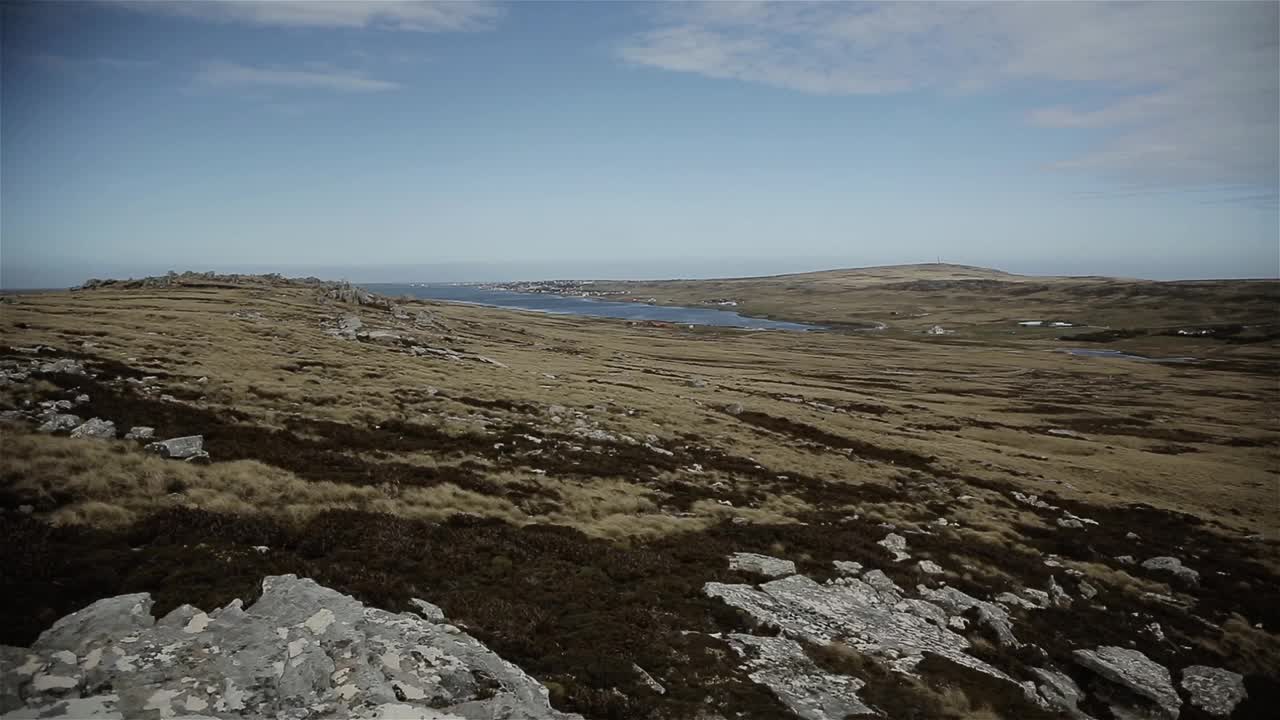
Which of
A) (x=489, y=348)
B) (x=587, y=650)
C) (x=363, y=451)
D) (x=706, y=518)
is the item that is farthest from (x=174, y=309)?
(x=587, y=650)

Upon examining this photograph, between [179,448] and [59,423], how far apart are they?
5.01 meters

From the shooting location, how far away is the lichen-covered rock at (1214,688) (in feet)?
53.8

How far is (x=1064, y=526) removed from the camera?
101ft

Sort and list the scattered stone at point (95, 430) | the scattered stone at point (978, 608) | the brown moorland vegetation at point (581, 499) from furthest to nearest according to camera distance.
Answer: the scattered stone at point (95, 430) → the scattered stone at point (978, 608) → the brown moorland vegetation at point (581, 499)

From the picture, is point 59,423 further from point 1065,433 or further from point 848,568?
point 1065,433

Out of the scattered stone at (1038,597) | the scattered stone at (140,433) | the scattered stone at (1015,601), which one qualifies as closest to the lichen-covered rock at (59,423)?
the scattered stone at (140,433)

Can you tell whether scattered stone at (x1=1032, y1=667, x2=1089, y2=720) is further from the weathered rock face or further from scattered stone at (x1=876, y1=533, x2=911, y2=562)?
the weathered rock face

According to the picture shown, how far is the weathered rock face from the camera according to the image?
8.34 metres

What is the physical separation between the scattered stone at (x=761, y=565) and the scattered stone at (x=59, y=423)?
2432 centimetres

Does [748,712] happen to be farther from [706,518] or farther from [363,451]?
[363,451]

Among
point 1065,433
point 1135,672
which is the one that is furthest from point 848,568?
point 1065,433

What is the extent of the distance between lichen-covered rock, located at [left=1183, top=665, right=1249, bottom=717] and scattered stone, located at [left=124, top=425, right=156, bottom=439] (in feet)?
119

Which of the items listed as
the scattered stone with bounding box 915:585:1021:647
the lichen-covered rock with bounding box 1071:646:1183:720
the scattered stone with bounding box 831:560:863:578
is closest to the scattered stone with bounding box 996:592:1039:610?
the scattered stone with bounding box 915:585:1021:647

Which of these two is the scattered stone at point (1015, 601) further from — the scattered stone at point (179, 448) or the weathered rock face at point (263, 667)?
the scattered stone at point (179, 448)
